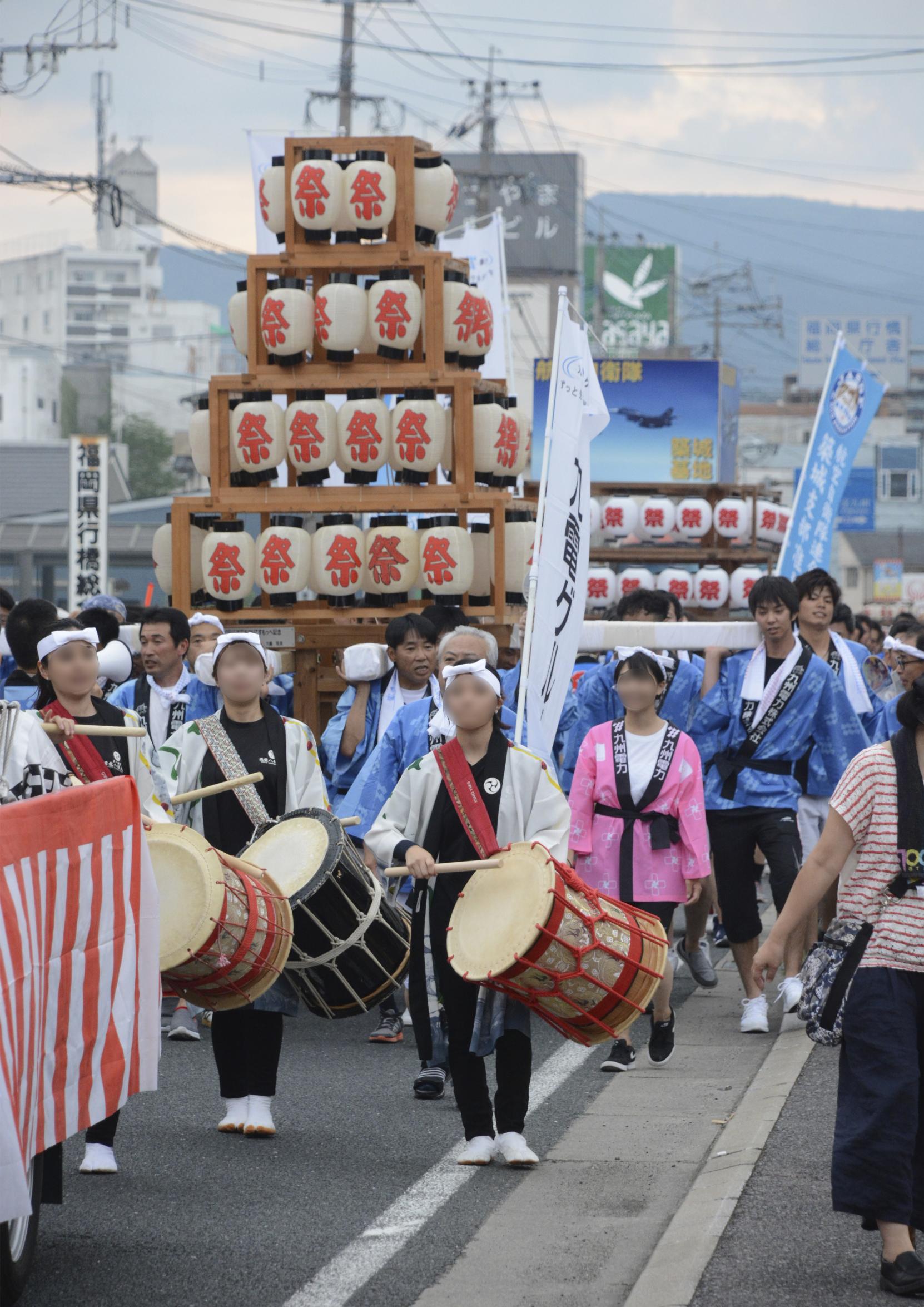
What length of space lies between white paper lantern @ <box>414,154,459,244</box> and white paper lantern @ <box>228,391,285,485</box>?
180 cm

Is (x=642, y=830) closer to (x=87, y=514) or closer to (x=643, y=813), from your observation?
(x=643, y=813)

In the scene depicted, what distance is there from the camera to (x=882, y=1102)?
410 cm

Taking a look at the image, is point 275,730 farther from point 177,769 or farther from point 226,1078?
point 226,1078

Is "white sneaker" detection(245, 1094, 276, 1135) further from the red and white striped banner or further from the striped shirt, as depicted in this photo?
the striped shirt

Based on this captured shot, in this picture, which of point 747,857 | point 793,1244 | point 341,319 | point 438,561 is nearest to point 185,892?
point 793,1244

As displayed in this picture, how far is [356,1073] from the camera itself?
265 inches

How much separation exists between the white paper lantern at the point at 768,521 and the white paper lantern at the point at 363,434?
10.3m

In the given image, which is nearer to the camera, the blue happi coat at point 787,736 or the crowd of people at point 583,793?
the crowd of people at point 583,793

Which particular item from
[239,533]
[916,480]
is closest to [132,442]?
[916,480]

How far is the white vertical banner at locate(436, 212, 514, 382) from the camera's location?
55.7 ft

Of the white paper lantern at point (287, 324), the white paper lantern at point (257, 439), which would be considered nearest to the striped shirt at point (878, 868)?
the white paper lantern at point (257, 439)

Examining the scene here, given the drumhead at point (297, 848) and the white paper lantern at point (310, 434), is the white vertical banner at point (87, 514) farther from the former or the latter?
the drumhead at point (297, 848)

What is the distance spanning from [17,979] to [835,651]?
19.7 ft

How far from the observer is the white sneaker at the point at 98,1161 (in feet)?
17.0
